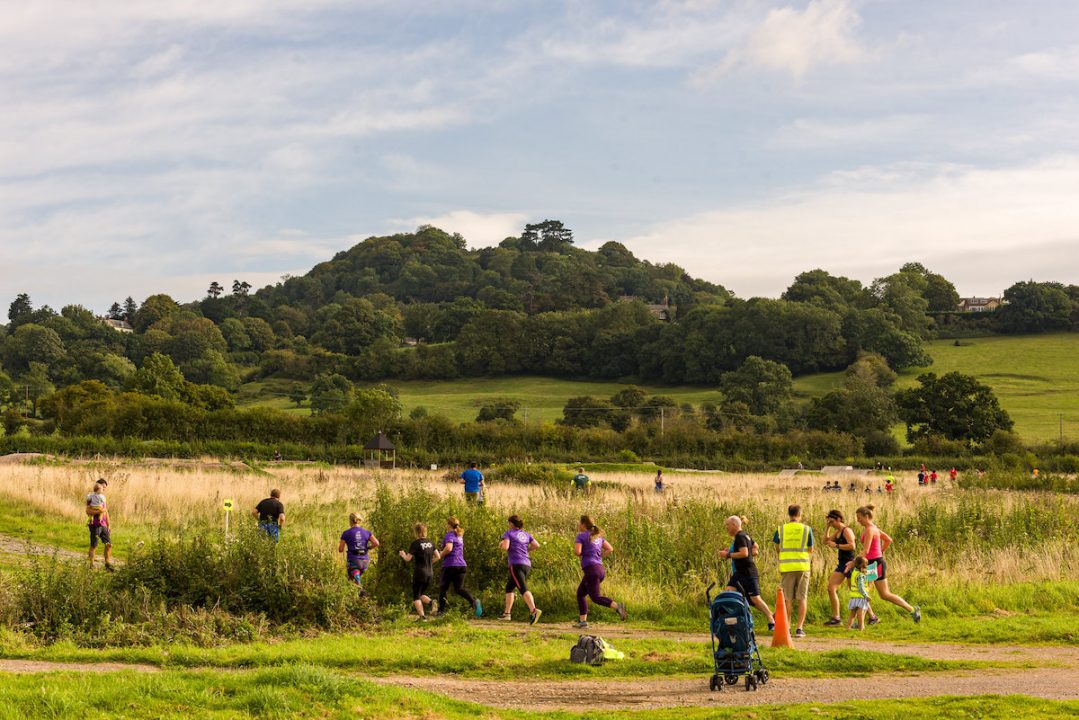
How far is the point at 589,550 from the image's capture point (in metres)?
16.0

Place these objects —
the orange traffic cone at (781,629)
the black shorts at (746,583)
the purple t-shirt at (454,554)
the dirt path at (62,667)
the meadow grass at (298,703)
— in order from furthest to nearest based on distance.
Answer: the purple t-shirt at (454,554) < the black shorts at (746,583) < the orange traffic cone at (781,629) < the dirt path at (62,667) < the meadow grass at (298,703)

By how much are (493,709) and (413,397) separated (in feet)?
381

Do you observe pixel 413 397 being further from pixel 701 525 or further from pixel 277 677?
pixel 277 677

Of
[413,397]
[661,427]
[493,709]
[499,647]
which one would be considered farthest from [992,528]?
[413,397]

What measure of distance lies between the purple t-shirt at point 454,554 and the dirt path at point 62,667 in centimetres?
521

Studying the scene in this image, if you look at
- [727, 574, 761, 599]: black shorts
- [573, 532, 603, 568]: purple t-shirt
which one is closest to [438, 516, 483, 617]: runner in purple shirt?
[573, 532, 603, 568]: purple t-shirt

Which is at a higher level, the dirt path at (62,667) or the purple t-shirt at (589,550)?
the purple t-shirt at (589,550)

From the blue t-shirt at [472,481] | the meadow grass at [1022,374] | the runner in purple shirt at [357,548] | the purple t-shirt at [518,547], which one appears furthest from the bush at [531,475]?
the meadow grass at [1022,374]

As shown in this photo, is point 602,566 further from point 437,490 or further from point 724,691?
point 437,490

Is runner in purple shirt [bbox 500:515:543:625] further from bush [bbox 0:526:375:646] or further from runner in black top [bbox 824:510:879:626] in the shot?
runner in black top [bbox 824:510:879:626]

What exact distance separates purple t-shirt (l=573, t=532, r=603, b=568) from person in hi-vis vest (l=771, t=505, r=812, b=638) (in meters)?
2.65

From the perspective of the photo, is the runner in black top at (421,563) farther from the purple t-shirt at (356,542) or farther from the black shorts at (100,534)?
the black shorts at (100,534)

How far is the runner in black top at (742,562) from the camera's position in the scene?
14.3 m

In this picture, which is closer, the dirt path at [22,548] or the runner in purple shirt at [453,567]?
the runner in purple shirt at [453,567]
